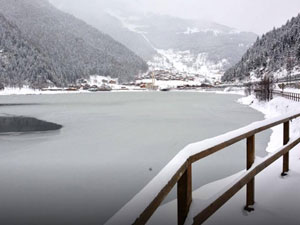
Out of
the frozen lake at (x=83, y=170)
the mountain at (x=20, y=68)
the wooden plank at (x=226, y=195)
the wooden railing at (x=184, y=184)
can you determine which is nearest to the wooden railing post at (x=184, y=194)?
the wooden railing at (x=184, y=184)

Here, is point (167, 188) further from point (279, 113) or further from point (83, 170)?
point (279, 113)

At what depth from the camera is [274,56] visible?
152500 mm

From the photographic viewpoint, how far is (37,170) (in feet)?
38.4

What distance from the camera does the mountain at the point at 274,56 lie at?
137875 millimetres

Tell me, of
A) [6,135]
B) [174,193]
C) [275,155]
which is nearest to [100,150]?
[174,193]

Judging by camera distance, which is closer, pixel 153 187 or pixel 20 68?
pixel 153 187

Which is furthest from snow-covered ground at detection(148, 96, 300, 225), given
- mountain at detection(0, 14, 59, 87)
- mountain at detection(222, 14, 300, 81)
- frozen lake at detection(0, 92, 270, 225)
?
mountain at detection(0, 14, 59, 87)

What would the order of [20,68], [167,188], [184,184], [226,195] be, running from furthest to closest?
1. [20,68]
2. [226,195]
3. [184,184]
4. [167,188]

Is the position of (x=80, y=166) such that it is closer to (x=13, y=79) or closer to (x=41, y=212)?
(x=41, y=212)

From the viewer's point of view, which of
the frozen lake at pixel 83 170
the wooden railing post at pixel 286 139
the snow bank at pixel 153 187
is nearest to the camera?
the snow bank at pixel 153 187

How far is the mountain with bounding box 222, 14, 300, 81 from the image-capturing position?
138 meters

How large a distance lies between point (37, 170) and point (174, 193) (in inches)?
228

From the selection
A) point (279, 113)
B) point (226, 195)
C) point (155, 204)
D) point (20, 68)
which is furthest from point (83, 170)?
point (20, 68)

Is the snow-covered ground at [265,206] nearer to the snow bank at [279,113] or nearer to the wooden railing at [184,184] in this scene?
the wooden railing at [184,184]
